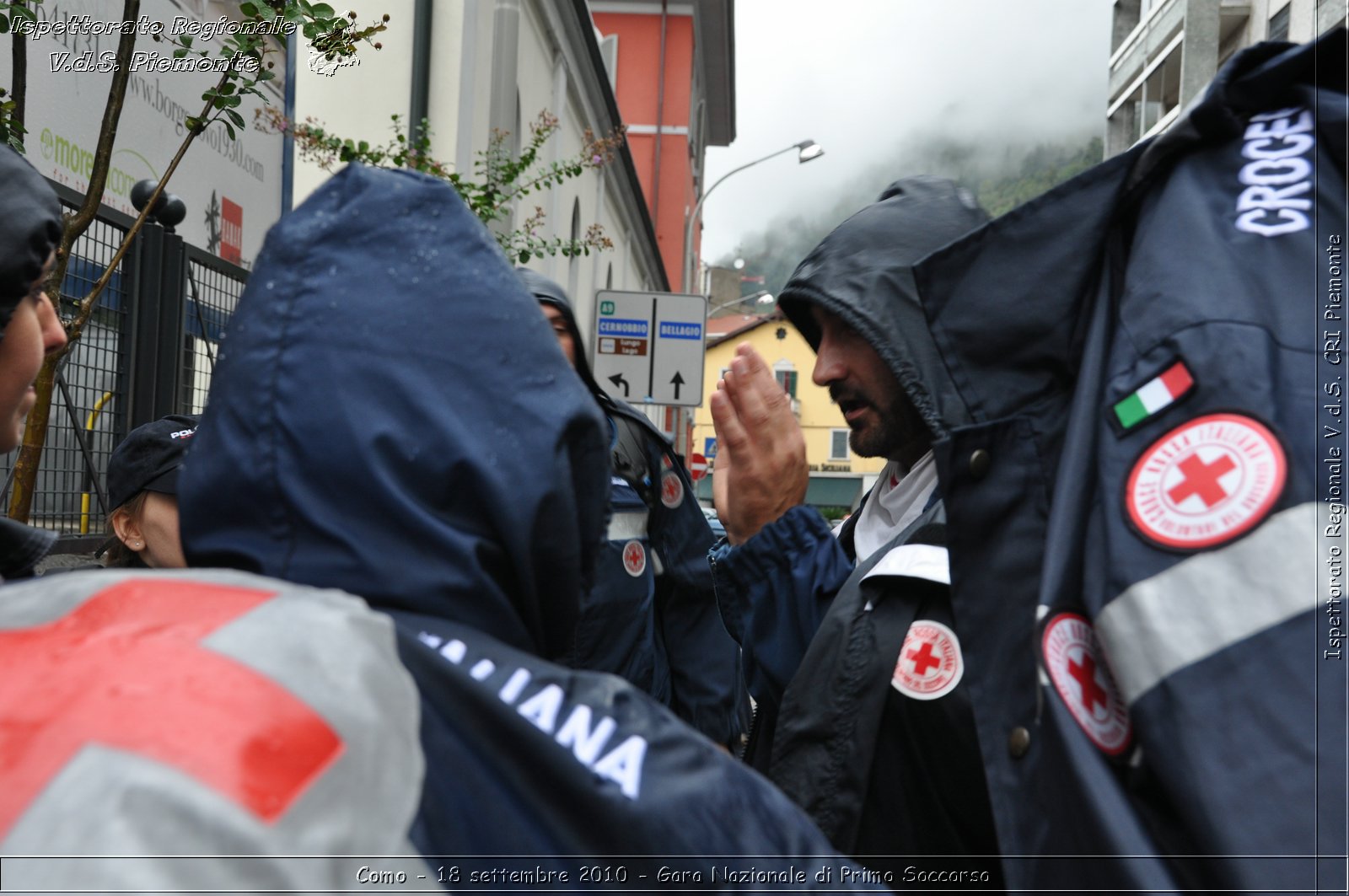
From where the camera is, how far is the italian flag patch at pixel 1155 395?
1.11 meters

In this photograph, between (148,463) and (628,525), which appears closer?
(148,463)

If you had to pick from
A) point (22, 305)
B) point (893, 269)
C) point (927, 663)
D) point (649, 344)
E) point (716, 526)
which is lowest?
point (927, 663)

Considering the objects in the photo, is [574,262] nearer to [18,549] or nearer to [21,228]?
[18,549]

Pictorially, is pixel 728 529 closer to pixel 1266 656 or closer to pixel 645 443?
pixel 1266 656


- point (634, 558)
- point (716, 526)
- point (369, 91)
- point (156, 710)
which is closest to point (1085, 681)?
point (156, 710)

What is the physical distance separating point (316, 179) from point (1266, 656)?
9232 mm

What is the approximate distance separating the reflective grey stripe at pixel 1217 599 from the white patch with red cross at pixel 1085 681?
72mm

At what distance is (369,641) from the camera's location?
2.82 ft

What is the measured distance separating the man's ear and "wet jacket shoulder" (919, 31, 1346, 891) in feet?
8.09

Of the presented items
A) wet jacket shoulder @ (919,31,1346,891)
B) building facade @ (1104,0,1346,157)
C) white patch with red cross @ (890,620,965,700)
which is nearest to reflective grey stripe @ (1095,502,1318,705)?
wet jacket shoulder @ (919,31,1346,891)

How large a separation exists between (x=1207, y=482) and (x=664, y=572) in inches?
115

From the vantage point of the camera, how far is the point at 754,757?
7.11ft

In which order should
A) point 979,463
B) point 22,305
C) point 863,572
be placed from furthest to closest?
point 863,572
point 22,305
point 979,463

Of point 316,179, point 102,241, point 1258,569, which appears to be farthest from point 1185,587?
point 316,179
